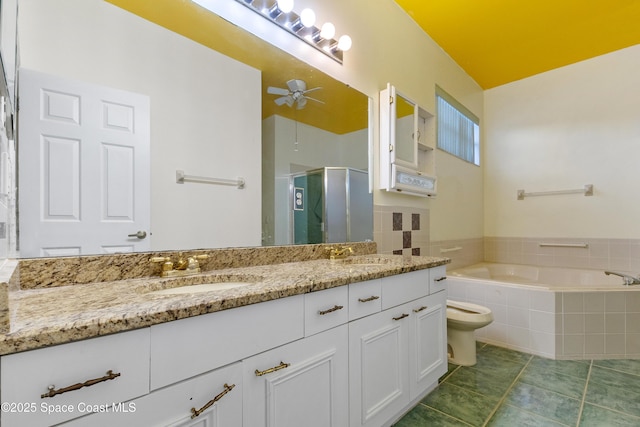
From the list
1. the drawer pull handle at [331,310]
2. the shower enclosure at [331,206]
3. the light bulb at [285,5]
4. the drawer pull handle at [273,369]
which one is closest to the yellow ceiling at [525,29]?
the light bulb at [285,5]

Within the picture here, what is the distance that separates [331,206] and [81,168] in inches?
49.9

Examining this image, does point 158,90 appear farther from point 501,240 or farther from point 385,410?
point 501,240

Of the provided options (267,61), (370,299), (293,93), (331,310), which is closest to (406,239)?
(370,299)

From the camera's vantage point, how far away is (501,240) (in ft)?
11.5

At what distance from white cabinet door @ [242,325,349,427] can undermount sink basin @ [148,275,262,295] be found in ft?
0.91

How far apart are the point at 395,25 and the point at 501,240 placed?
256 cm

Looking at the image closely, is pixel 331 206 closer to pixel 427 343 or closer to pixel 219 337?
pixel 427 343

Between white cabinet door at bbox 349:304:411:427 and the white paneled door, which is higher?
the white paneled door

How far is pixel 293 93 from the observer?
173 cm

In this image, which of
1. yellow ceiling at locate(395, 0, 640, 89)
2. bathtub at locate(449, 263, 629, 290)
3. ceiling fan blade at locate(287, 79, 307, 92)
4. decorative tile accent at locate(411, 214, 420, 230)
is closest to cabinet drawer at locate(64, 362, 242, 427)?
ceiling fan blade at locate(287, 79, 307, 92)

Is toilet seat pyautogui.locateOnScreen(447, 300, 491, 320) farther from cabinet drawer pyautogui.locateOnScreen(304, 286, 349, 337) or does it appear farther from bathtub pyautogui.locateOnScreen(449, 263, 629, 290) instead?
cabinet drawer pyautogui.locateOnScreen(304, 286, 349, 337)

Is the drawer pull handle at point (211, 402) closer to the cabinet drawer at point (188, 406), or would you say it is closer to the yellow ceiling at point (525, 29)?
the cabinet drawer at point (188, 406)

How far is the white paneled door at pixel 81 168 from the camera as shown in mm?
941

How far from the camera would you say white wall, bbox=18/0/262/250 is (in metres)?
1.00
